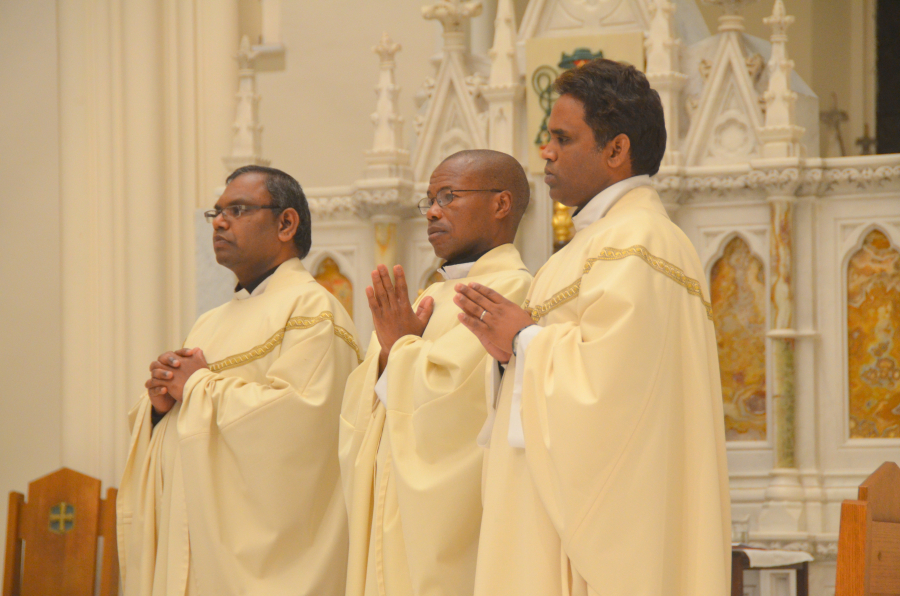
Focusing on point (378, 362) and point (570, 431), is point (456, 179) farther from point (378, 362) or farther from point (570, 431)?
point (570, 431)

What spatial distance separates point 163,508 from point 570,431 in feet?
6.12

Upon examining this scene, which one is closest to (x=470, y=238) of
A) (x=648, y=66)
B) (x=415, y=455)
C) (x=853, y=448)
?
(x=415, y=455)

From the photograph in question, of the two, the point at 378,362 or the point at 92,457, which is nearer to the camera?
the point at 378,362

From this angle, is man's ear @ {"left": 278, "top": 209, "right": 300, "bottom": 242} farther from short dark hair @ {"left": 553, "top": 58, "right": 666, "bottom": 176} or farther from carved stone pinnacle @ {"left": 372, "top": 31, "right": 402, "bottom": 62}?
carved stone pinnacle @ {"left": 372, "top": 31, "right": 402, "bottom": 62}

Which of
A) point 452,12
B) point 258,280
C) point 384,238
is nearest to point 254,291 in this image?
point 258,280

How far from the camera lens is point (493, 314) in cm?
272

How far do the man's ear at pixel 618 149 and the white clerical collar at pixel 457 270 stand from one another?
0.75 m

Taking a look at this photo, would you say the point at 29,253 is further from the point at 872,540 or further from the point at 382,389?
the point at 872,540

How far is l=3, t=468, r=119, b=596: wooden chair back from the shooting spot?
536cm

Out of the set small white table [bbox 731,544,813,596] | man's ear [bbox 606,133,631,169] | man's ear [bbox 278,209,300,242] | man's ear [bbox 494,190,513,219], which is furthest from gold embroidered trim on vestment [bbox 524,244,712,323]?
small white table [bbox 731,544,813,596]

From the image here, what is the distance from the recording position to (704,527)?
2562 mm

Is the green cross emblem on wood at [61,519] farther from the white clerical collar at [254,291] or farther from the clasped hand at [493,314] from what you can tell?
the clasped hand at [493,314]

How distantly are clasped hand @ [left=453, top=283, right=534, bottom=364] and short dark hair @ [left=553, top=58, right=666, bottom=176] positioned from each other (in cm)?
49

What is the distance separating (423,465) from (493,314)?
65 centimetres
